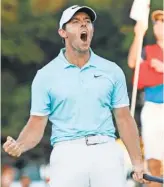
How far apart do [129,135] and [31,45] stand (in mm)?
2565

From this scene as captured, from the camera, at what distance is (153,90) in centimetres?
613

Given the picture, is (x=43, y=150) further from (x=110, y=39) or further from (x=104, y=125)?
(x=104, y=125)

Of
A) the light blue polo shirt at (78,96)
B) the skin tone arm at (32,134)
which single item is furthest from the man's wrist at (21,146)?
the light blue polo shirt at (78,96)

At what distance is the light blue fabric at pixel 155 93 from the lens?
609 cm

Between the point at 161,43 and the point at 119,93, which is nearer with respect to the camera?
the point at 119,93

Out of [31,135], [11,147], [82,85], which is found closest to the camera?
[11,147]

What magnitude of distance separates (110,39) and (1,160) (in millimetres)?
1221

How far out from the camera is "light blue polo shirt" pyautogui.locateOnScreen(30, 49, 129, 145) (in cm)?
384

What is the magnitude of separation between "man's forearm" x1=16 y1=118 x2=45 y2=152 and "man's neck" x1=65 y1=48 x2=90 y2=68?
1.05 feet

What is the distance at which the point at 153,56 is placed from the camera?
20.1 ft

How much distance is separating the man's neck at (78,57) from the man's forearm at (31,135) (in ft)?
1.05

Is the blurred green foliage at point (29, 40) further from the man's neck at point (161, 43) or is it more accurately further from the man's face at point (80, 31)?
the man's face at point (80, 31)

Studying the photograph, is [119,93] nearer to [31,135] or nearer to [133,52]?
[31,135]

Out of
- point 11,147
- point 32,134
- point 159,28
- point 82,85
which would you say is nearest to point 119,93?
point 82,85
